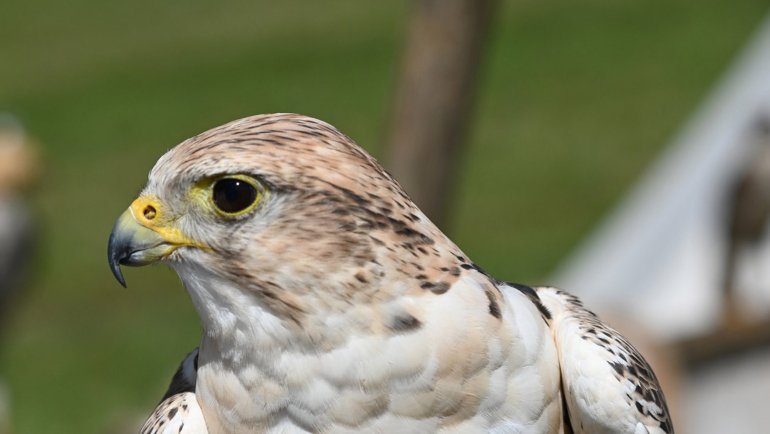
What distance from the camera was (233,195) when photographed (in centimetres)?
260

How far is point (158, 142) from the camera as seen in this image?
14773 millimetres

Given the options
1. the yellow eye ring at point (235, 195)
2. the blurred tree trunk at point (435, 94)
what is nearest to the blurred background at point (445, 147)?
the blurred tree trunk at point (435, 94)

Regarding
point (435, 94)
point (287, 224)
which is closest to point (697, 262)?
point (435, 94)

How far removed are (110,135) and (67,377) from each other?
563 centimetres

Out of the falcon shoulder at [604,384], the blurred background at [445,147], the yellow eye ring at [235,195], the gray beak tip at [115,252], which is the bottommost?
the blurred background at [445,147]

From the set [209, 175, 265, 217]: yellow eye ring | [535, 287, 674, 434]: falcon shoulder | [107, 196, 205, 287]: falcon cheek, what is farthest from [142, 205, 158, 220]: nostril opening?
[535, 287, 674, 434]: falcon shoulder

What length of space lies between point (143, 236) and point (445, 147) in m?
2.42

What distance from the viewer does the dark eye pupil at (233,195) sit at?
258 centimetres

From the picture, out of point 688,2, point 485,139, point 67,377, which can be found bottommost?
point 67,377

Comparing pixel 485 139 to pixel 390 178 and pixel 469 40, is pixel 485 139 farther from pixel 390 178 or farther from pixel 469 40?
pixel 390 178

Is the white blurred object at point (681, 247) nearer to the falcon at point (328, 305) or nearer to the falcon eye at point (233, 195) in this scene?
the falcon at point (328, 305)

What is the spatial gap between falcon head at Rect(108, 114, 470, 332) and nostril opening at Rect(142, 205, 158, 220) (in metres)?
0.07

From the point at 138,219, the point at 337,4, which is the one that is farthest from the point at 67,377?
the point at 337,4

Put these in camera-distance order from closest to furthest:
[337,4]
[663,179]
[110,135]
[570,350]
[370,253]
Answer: [370,253] → [570,350] → [663,179] → [110,135] → [337,4]
